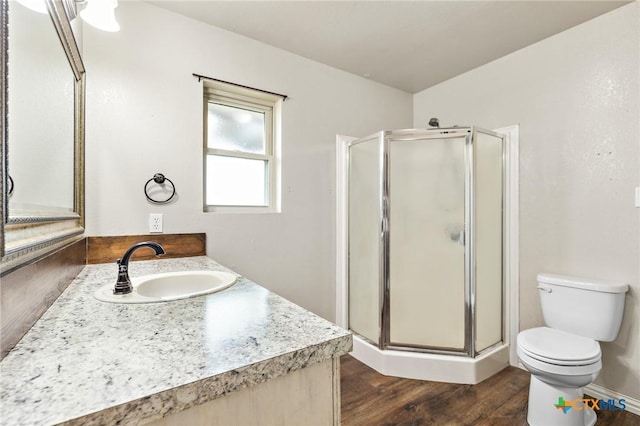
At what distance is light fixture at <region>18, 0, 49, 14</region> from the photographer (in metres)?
0.72

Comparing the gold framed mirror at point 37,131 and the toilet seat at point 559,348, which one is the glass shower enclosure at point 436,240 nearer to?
the toilet seat at point 559,348

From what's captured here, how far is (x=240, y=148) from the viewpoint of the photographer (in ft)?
7.05

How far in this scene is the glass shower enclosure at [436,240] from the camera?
2.02 meters

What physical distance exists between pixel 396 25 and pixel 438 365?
7.41ft

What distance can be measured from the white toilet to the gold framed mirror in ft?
6.79

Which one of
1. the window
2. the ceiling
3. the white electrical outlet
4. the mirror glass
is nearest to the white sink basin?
the mirror glass

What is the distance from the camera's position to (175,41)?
5.82 ft

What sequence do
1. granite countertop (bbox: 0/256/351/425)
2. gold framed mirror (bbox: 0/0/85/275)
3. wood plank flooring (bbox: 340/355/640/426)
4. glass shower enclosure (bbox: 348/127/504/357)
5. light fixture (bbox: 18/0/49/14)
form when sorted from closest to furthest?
granite countertop (bbox: 0/256/351/425) → gold framed mirror (bbox: 0/0/85/275) → light fixture (bbox: 18/0/49/14) → wood plank flooring (bbox: 340/355/640/426) → glass shower enclosure (bbox: 348/127/504/357)

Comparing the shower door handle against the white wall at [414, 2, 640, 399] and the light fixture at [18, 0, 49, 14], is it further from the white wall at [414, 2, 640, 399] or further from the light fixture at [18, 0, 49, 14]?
the light fixture at [18, 0, 49, 14]

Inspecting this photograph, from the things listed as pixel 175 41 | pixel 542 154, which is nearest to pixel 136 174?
pixel 175 41

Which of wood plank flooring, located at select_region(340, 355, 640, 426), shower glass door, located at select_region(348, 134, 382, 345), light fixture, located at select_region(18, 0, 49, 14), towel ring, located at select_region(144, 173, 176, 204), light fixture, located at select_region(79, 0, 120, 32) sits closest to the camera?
light fixture, located at select_region(18, 0, 49, 14)

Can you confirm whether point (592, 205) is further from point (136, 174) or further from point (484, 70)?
point (136, 174)

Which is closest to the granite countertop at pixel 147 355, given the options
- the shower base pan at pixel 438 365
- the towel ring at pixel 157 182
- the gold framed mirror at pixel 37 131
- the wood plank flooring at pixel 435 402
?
A: the gold framed mirror at pixel 37 131

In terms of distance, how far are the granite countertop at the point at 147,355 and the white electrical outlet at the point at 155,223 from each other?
86 cm
